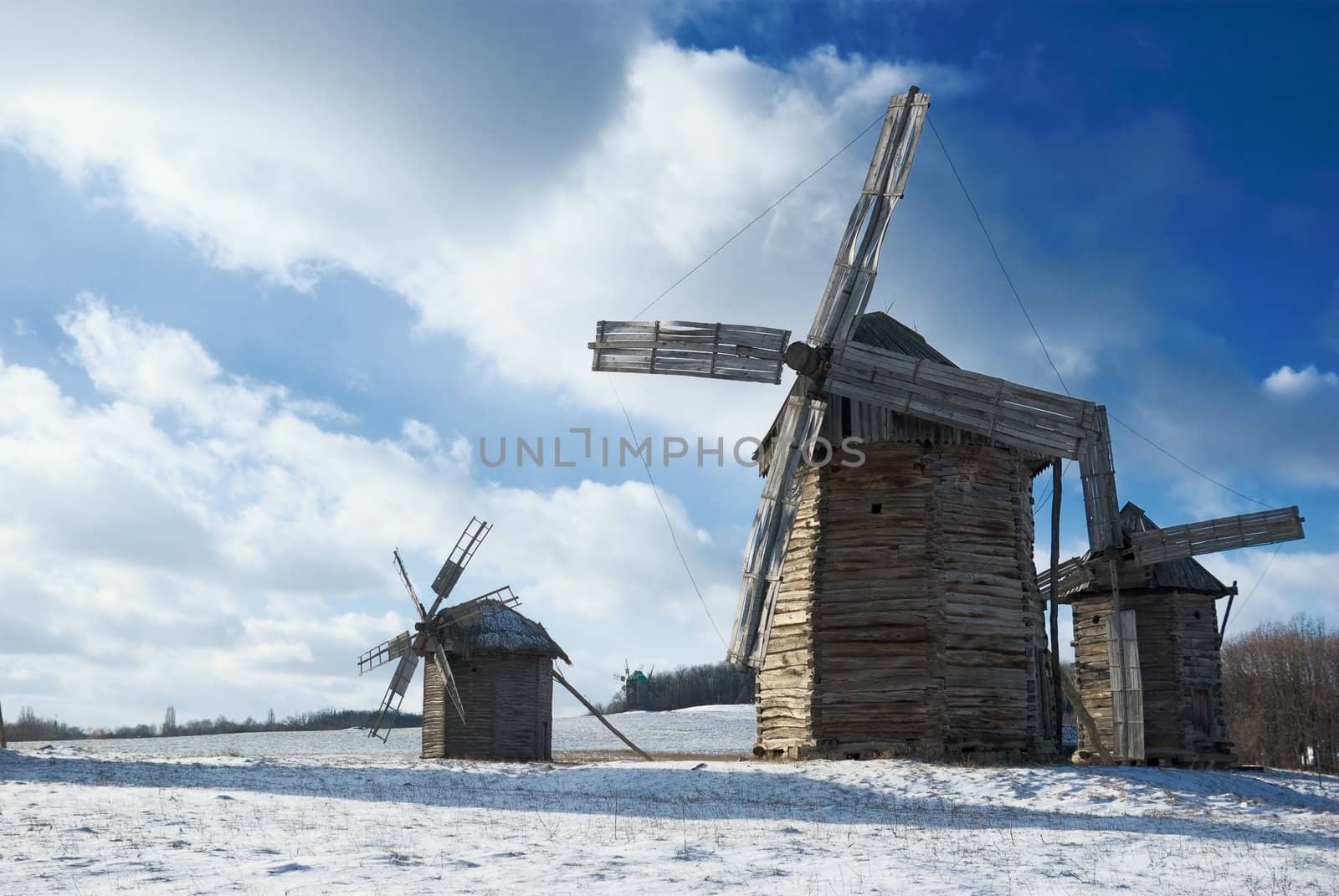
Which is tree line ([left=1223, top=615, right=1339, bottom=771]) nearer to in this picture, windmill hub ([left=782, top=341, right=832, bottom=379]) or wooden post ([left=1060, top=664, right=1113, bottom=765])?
wooden post ([left=1060, top=664, right=1113, bottom=765])

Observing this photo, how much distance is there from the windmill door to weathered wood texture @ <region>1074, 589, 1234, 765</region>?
4288mm

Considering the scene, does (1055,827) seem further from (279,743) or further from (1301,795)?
(279,743)

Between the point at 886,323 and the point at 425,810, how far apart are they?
1480 centimetres

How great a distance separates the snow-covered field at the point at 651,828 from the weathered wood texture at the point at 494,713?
42.3 ft

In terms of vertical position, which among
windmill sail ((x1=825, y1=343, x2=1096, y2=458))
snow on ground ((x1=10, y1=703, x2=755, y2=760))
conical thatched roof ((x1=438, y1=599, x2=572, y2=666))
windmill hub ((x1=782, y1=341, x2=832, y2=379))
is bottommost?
snow on ground ((x1=10, y1=703, x2=755, y2=760))

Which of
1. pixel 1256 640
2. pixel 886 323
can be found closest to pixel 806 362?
pixel 886 323

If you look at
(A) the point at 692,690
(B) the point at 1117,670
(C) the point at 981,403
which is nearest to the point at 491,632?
(B) the point at 1117,670

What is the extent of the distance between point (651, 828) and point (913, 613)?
9492mm

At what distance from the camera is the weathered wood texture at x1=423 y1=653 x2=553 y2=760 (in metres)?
35.8

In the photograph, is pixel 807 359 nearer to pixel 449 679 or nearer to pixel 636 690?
pixel 449 679

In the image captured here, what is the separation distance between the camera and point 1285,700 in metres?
55.7

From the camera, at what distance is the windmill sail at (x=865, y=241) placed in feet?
72.5

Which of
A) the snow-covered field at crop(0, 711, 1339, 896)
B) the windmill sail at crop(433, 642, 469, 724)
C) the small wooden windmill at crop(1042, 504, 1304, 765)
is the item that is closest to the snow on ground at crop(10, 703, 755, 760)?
the windmill sail at crop(433, 642, 469, 724)

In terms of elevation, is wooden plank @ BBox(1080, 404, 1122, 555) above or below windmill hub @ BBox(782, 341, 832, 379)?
below
